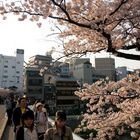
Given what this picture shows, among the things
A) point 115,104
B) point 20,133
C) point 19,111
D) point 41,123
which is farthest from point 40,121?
point 20,133

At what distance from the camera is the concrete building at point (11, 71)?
106 m

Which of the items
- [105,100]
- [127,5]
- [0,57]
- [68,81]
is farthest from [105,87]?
[0,57]

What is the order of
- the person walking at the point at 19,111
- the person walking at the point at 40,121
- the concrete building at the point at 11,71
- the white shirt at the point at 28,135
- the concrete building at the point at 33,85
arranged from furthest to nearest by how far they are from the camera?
the concrete building at the point at 11,71 < the concrete building at the point at 33,85 < the person walking at the point at 40,121 < the person walking at the point at 19,111 < the white shirt at the point at 28,135

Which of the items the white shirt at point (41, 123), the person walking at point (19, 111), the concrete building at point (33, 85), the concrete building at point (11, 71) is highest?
the concrete building at point (11, 71)

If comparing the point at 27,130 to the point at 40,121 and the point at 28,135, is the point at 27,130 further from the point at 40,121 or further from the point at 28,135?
the point at 40,121

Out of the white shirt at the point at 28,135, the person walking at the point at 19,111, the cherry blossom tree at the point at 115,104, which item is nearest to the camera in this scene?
the white shirt at the point at 28,135

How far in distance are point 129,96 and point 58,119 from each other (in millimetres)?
2792

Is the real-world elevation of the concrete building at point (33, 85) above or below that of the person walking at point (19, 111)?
above

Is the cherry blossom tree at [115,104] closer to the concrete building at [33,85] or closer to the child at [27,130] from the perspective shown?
the child at [27,130]

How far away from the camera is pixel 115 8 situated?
19.8 ft

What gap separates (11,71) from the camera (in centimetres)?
10812

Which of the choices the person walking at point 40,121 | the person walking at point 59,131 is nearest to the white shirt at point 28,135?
the person walking at point 59,131

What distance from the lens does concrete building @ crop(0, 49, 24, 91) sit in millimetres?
105875

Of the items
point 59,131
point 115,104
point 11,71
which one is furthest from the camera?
point 11,71
